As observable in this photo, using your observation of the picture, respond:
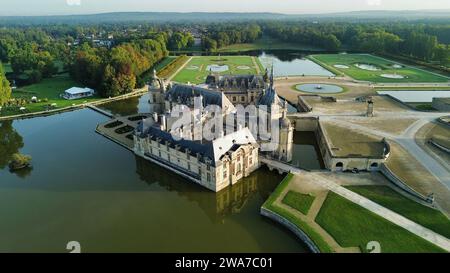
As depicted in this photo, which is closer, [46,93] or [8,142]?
[8,142]

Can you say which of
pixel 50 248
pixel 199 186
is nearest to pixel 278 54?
pixel 199 186

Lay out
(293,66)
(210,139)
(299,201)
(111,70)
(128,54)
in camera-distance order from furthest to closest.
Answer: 1. (293,66)
2. (128,54)
3. (111,70)
4. (210,139)
5. (299,201)

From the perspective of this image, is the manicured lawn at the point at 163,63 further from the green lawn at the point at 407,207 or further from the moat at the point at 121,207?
the green lawn at the point at 407,207

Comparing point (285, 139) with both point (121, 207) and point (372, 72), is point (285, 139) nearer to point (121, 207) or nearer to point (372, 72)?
point (121, 207)

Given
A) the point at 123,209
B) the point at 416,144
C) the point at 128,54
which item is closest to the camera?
the point at 123,209

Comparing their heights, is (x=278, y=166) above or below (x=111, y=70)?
below

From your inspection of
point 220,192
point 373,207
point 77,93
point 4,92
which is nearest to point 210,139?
point 220,192
